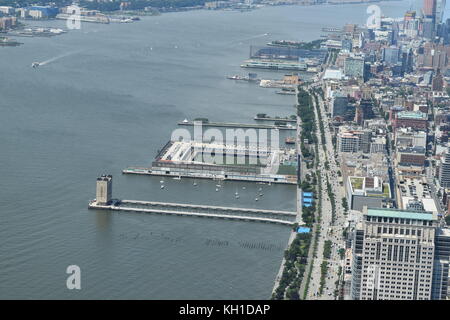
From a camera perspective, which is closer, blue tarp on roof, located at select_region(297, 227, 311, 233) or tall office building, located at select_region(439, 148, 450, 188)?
blue tarp on roof, located at select_region(297, 227, 311, 233)

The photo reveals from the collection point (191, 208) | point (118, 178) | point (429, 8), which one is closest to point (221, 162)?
point (118, 178)

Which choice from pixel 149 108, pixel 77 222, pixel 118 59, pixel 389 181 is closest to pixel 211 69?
pixel 118 59

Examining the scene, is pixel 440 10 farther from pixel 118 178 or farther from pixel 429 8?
pixel 118 178

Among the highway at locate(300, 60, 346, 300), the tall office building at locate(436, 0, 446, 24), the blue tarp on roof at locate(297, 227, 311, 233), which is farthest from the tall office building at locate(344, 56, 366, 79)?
the blue tarp on roof at locate(297, 227, 311, 233)

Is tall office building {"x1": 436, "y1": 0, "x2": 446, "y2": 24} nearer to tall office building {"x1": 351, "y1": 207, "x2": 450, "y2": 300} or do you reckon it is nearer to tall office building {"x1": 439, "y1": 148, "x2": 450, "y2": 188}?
tall office building {"x1": 439, "y1": 148, "x2": 450, "y2": 188}

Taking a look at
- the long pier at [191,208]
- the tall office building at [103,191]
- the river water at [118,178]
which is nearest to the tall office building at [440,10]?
the river water at [118,178]

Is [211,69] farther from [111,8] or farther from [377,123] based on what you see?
[111,8]
